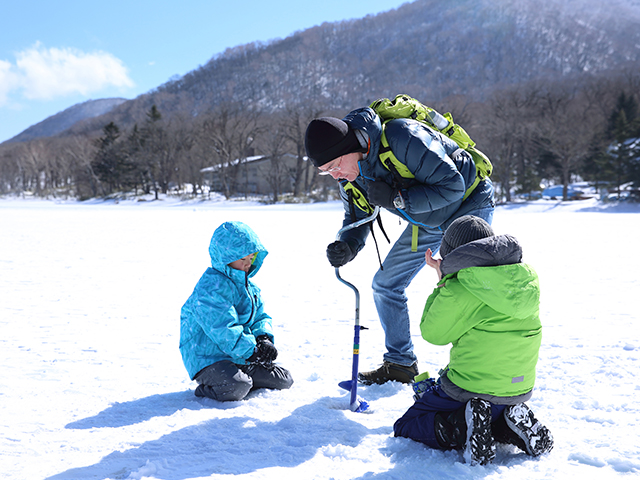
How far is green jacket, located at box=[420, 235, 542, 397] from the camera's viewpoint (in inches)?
75.9

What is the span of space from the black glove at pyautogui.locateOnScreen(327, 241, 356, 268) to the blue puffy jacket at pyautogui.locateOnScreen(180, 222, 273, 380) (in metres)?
0.47

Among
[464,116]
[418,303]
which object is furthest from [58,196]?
[418,303]

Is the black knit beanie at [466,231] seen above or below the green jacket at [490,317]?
above

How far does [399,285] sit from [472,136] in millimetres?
39840

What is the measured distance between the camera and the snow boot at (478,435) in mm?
1969

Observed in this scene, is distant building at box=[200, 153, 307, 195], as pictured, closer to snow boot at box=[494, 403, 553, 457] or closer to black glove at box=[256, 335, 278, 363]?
black glove at box=[256, 335, 278, 363]

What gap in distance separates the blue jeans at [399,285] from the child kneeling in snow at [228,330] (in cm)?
75

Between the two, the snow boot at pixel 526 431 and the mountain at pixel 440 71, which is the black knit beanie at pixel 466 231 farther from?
the mountain at pixel 440 71

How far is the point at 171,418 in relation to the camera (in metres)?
2.54

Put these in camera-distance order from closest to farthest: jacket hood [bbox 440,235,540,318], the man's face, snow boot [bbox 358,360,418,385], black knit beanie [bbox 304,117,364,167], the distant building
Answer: jacket hood [bbox 440,235,540,318]
black knit beanie [bbox 304,117,364,167]
the man's face
snow boot [bbox 358,360,418,385]
the distant building

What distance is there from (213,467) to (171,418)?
0.64 meters

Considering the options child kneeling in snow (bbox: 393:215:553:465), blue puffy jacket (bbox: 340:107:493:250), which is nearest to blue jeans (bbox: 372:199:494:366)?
blue puffy jacket (bbox: 340:107:493:250)

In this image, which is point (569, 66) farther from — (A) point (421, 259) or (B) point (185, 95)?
(A) point (421, 259)

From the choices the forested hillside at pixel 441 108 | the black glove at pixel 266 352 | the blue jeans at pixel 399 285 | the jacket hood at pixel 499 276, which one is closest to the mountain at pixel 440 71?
the forested hillside at pixel 441 108
